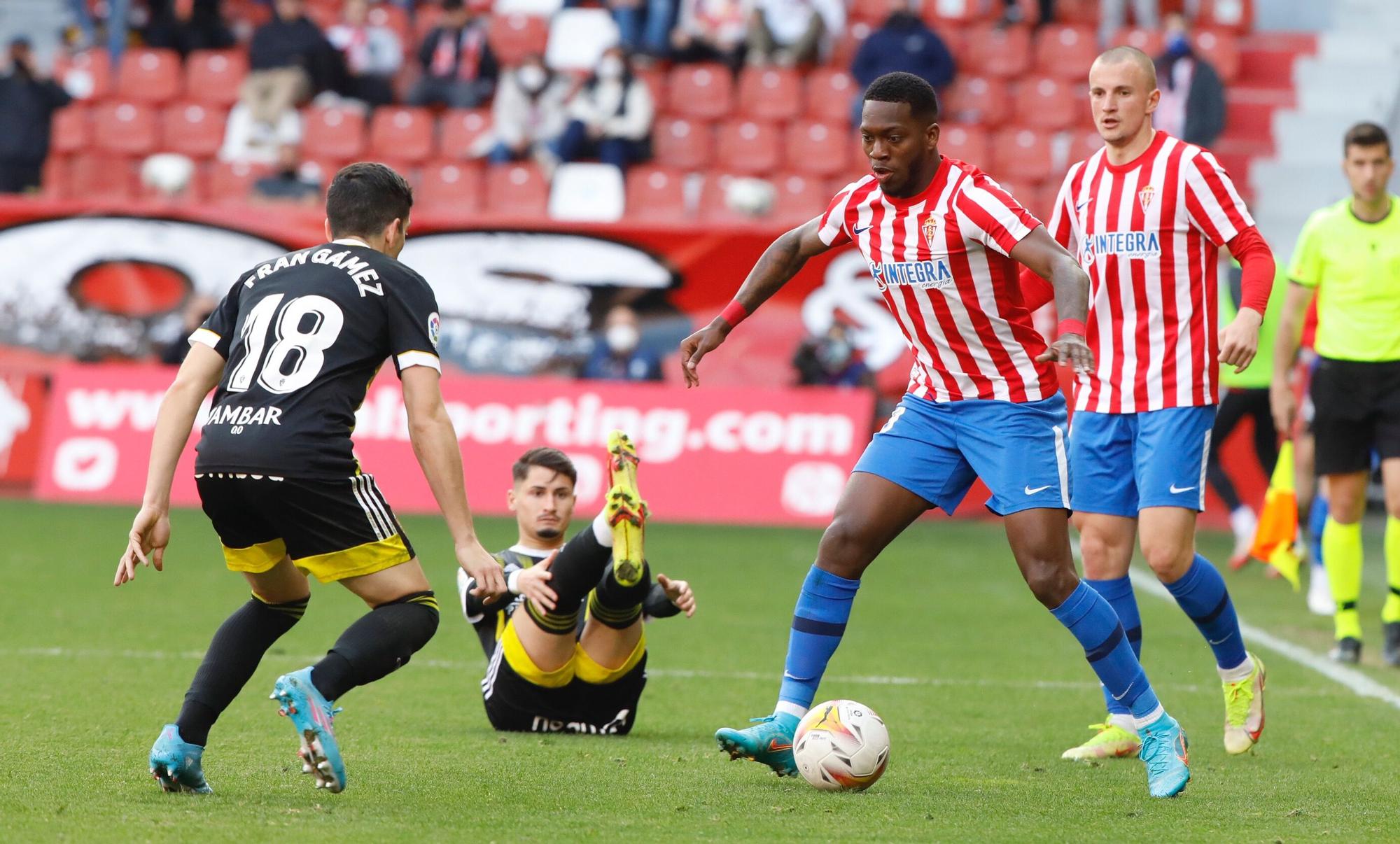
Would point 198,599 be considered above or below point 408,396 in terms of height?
below

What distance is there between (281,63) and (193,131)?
3.75 feet

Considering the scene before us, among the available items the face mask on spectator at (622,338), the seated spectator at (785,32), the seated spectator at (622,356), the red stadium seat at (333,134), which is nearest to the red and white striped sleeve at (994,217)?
the seated spectator at (622,356)

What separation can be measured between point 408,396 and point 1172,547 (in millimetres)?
2563

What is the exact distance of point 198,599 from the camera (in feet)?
30.4

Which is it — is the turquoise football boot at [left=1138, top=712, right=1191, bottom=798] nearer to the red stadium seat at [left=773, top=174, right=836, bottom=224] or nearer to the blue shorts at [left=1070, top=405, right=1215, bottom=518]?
the blue shorts at [left=1070, top=405, right=1215, bottom=518]

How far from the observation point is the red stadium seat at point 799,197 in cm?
1617

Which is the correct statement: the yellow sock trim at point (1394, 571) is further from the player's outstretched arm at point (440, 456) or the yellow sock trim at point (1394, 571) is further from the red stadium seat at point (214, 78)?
the red stadium seat at point (214, 78)

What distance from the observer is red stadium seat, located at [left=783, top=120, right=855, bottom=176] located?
17125mm

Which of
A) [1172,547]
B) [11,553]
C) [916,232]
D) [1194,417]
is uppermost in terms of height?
[916,232]

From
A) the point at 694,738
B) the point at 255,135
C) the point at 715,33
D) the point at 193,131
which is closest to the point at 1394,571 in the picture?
the point at 694,738

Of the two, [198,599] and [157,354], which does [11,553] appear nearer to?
[198,599]

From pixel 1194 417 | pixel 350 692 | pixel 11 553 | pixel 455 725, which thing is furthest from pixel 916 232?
pixel 11 553

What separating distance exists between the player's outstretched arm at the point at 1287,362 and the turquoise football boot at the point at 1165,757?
2724mm

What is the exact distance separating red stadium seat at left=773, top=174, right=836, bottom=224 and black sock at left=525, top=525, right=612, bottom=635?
10.9 metres
